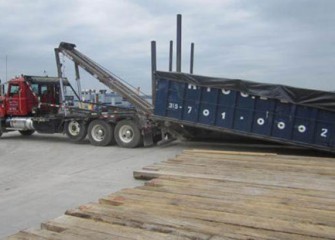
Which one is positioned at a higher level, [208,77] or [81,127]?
[208,77]

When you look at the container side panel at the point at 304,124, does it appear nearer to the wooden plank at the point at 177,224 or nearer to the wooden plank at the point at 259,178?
the wooden plank at the point at 259,178

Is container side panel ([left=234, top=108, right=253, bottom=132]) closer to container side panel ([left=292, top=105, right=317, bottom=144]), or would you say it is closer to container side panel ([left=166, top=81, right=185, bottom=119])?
container side panel ([left=292, top=105, right=317, bottom=144])

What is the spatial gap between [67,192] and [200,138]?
27.5 ft

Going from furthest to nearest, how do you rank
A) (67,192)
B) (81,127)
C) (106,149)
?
(81,127)
(106,149)
(67,192)

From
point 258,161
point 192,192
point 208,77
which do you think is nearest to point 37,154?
point 208,77

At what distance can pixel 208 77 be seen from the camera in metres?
13.8

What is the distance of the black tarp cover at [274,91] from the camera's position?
12.4 metres

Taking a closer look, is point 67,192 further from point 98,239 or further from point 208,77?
point 208,77

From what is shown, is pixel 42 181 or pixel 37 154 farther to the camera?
pixel 37 154

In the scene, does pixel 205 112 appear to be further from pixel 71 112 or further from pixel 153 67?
pixel 71 112

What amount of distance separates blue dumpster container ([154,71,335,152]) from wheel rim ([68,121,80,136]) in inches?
144

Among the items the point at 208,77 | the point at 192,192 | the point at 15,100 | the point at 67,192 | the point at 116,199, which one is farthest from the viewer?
the point at 15,100

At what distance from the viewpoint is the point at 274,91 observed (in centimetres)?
1288

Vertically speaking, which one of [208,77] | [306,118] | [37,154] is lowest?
[37,154]
